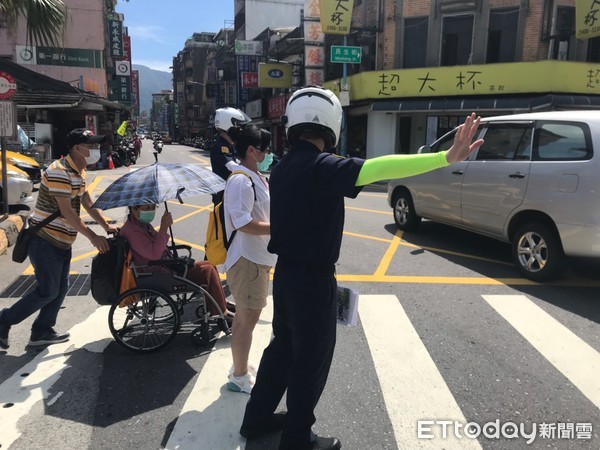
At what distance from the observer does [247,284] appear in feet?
9.73

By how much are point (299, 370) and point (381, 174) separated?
3.60ft

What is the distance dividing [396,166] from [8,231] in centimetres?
712

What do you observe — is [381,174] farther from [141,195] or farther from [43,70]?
[43,70]

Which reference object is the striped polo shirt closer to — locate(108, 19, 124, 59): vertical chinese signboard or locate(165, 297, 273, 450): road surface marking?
locate(165, 297, 273, 450): road surface marking

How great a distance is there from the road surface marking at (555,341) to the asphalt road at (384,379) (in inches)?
0.6

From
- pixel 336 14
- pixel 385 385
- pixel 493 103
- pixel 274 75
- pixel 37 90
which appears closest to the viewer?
pixel 385 385

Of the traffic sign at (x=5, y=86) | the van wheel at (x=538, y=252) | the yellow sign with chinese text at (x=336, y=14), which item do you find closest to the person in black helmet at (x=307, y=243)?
the van wheel at (x=538, y=252)

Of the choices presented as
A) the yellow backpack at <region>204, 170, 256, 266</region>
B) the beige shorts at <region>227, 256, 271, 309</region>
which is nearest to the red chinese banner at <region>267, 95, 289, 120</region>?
the yellow backpack at <region>204, 170, 256, 266</region>

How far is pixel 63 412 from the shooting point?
2.97 meters

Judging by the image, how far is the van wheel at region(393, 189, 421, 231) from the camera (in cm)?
807

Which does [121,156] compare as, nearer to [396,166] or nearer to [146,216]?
[146,216]

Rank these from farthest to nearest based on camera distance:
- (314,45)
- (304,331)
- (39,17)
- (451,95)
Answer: (314,45), (451,95), (39,17), (304,331)

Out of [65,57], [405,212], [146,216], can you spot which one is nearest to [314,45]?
[65,57]

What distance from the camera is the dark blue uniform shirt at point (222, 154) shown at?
4973 millimetres
